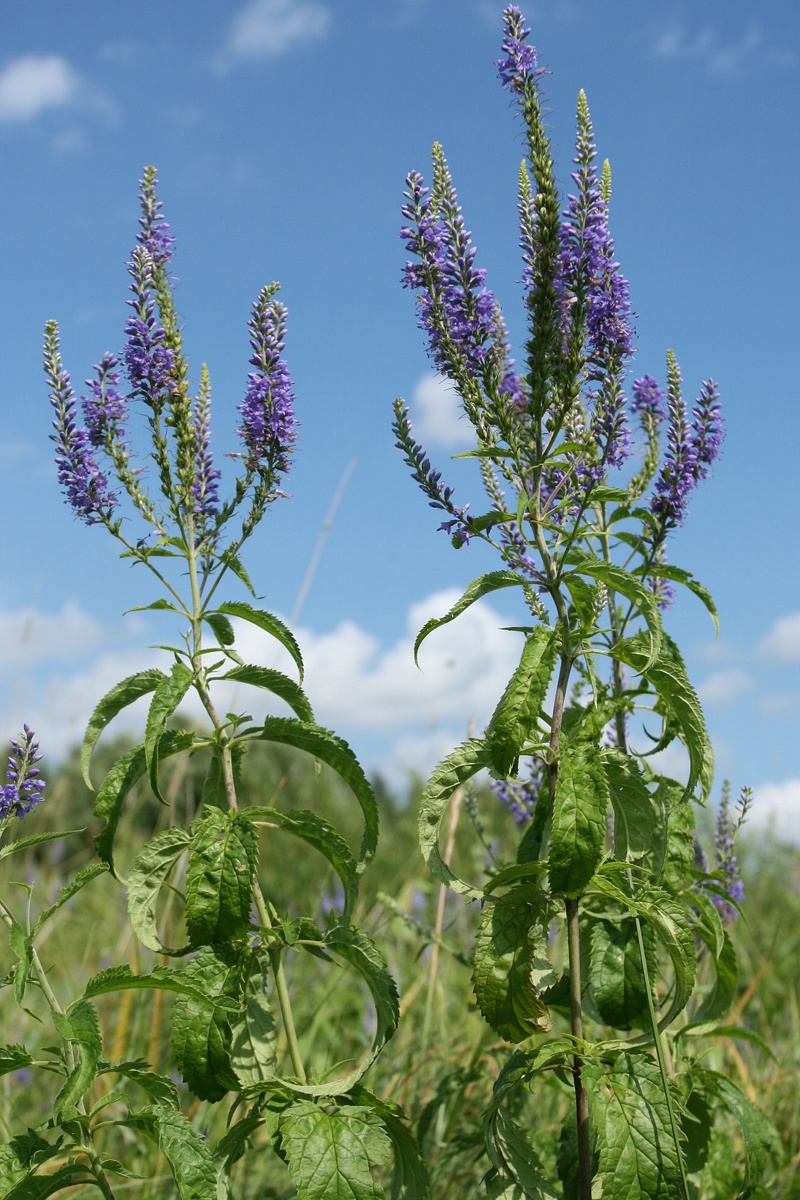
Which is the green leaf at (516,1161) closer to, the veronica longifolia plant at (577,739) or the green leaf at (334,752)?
the veronica longifolia plant at (577,739)

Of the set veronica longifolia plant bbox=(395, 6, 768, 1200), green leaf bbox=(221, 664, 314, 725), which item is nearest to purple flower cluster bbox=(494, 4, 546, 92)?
veronica longifolia plant bbox=(395, 6, 768, 1200)

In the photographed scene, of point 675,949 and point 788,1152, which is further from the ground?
point 675,949

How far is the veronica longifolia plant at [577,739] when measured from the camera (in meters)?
2.49

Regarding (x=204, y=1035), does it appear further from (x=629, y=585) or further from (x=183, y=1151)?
(x=629, y=585)

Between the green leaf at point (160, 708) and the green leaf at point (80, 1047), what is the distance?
0.51 m

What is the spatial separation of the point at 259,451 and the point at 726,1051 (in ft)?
13.4

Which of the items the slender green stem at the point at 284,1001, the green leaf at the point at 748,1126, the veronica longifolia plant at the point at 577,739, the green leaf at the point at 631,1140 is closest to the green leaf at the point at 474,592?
the veronica longifolia plant at the point at 577,739

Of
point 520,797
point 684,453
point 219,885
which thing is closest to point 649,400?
point 684,453

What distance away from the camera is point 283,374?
3012mm

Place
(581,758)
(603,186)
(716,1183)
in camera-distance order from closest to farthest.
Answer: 1. (581,758)
2. (603,186)
3. (716,1183)

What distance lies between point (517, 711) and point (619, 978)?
0.93 m

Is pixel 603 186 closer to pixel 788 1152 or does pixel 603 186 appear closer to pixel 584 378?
pixel 584 378

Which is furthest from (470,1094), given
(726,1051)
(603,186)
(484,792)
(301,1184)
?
(484,792)

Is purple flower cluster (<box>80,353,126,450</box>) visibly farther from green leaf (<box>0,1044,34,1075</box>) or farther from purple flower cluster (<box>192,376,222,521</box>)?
green leaf (<box>0,1044,34,1075</box>)
